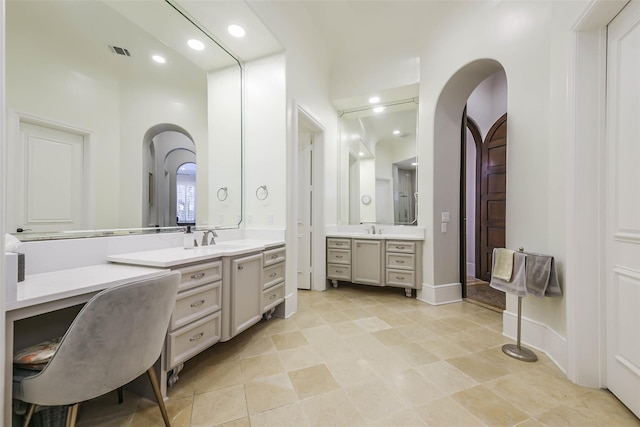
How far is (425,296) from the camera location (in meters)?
3.28

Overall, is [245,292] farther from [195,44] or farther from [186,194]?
[195,44]

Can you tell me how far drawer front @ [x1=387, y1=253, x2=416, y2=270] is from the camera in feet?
10.9

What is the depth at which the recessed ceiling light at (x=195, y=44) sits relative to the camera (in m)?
2.41

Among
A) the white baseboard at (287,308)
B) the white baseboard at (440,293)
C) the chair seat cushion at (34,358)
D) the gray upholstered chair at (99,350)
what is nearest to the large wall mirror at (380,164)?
the white baseboard at (440,293)

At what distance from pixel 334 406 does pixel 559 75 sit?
268cm

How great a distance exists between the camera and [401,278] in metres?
3.39

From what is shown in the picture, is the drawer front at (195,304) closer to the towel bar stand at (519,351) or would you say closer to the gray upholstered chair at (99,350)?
the gray upholstered chair at (99,350)

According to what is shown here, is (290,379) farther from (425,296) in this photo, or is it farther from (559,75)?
(559,75)

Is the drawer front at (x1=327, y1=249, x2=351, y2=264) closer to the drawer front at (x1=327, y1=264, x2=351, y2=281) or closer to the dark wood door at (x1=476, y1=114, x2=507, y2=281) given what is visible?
the drawer front at (x1=327, y1=264, x2=351, y2=281)

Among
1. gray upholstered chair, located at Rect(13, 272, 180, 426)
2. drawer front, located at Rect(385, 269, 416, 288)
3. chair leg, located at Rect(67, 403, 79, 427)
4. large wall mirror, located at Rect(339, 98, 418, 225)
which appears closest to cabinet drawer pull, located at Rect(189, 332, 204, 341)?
gray upholstered chair, located at Rect(13, 272, 180, 426)

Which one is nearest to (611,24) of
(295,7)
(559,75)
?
(559,75)

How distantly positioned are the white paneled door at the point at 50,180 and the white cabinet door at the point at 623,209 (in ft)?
10.2

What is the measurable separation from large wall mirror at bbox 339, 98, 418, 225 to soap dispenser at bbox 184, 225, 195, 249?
245 cm

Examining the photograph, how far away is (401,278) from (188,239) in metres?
2.57
